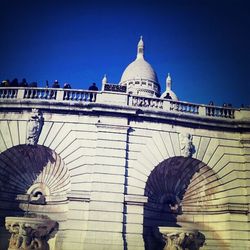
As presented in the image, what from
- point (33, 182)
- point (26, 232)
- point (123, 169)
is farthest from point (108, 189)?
point (33, 182)

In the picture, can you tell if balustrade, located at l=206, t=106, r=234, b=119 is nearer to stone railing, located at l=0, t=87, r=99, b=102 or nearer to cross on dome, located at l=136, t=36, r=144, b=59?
stone railing, located at l=0, t=87, r=99, b=102

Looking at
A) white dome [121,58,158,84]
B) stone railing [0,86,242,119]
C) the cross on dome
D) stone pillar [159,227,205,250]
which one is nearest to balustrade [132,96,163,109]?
stone railing [0,86,242,119]

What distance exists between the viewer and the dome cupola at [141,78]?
1841 inches

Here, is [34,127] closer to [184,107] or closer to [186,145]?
[186,145]

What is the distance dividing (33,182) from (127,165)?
16.4 ft

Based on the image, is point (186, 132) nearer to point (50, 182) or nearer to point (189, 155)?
point (189, 155)

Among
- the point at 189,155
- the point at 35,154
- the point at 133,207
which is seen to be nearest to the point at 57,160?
the point at 35,154

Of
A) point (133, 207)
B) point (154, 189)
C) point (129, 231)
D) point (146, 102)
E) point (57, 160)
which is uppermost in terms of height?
point (146, 102)

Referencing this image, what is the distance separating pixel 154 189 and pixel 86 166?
12.4ft

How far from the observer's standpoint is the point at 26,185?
16562 millimetres

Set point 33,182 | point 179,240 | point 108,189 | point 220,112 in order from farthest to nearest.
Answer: point 220,112 < point 33,182 < point 108,189 < point 179,240

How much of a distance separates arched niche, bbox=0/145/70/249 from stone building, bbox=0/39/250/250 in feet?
0.16

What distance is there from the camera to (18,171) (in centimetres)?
1650

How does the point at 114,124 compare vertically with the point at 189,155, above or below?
above
